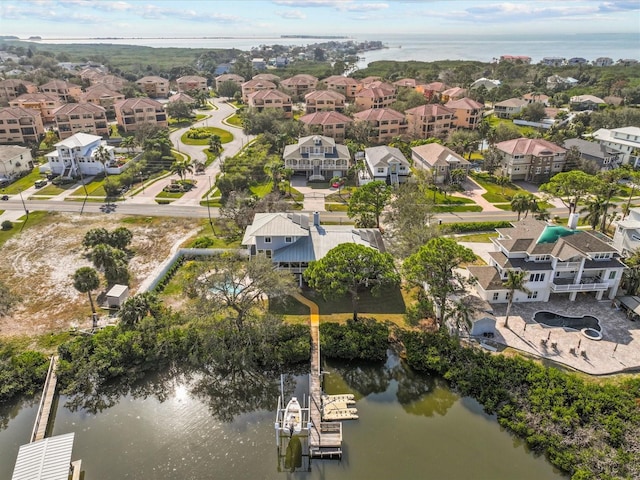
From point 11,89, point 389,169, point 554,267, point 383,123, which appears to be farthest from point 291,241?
point 11,89

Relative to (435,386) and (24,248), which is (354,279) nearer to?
(435,386)

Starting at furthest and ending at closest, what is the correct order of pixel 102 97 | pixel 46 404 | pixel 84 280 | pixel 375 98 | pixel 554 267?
pixel 102 97
pixel 375 98
pixel 554 267
pixel 84 280
pixel 46 404

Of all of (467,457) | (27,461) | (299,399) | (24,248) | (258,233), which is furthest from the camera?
(24,248)

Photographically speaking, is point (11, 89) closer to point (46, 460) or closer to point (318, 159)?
point (318, 159)

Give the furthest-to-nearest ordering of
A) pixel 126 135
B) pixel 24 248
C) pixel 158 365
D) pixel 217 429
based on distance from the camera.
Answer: pixel 126 135 → pixel 24 248 → pixel 158 365 → pixel 217 429

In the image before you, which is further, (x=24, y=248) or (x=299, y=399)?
(x=24, y=248)

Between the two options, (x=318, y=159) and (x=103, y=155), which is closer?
(x=103, y=155)

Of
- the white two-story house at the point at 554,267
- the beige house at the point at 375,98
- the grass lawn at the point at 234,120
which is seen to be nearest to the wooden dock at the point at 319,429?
the white two-story house at the point at 554,267

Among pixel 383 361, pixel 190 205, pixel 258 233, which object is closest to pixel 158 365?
pixel 258 233
